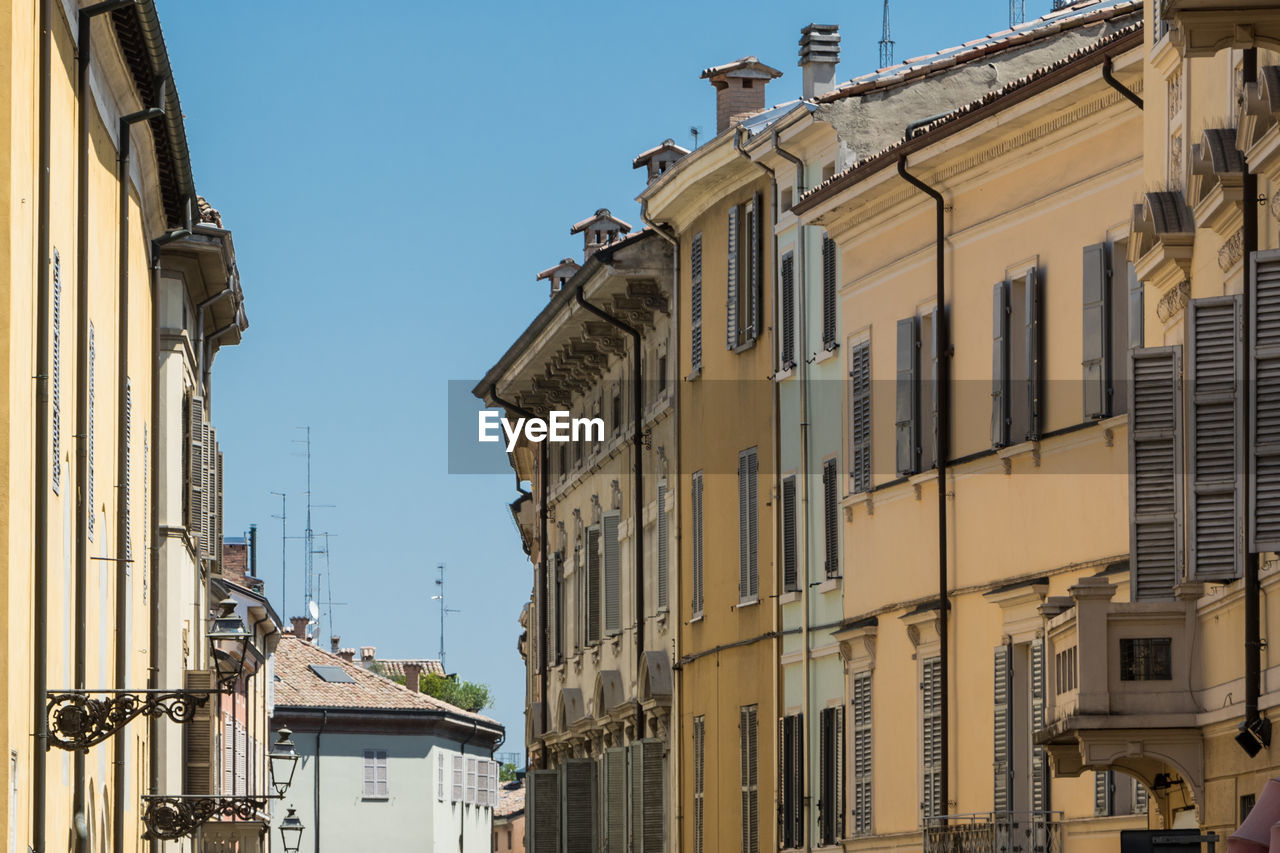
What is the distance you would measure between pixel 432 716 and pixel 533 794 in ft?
124

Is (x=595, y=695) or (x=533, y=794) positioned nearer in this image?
(x=595, y=695)

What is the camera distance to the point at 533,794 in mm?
45062

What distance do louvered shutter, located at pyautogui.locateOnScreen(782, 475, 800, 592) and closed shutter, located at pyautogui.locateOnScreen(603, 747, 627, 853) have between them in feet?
27.7

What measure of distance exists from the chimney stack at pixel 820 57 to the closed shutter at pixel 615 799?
424 inches

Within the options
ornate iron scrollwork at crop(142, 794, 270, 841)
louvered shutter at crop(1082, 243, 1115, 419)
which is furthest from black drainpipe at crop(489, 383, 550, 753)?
louvered shutter at crop(1082, 243, 1115, 419)

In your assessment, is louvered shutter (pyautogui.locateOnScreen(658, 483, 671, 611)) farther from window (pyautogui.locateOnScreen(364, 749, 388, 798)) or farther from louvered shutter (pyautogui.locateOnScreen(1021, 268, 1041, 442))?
window (pyautogui.locateOnScreen(364, 749, 388, 798))

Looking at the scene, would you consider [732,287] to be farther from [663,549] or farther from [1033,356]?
[1033,356]

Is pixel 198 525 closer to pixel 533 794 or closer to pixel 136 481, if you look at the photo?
pixel 136 481

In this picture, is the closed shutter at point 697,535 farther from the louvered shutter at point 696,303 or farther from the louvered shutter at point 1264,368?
the louvered shutter at point 1264,368

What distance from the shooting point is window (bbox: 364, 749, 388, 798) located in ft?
268

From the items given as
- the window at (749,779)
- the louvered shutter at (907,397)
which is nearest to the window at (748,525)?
the window at (749,779)

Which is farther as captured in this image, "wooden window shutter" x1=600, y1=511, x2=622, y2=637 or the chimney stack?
"wooden window shutter" x1=600, y1=511, x2=622, y2=637

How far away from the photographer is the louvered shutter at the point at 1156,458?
55.4 feet

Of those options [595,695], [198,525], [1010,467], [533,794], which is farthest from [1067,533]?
[533,794]
